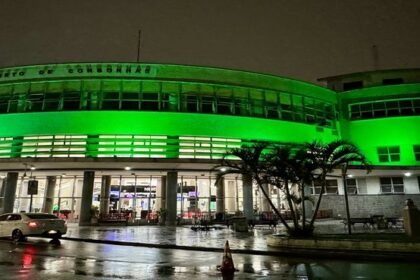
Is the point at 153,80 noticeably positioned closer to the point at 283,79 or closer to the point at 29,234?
the point at 283,79

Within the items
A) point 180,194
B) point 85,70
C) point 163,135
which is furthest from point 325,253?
point 85,70

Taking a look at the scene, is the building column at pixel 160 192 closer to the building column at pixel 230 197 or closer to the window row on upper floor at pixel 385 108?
the building column at pixel 230 197

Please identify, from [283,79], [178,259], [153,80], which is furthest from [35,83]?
[178,259]

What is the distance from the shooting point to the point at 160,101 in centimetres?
2953

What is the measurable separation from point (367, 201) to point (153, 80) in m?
22.0

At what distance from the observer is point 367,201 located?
32250 millimetres

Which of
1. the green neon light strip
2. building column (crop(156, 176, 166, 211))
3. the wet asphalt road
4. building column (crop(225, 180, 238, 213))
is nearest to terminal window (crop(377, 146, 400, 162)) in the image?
the green neon light strip

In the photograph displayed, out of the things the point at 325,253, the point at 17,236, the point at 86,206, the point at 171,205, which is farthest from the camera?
the point at 171,205

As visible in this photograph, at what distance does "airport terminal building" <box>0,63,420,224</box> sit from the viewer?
27.9 meters

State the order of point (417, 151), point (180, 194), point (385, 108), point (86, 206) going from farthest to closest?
point (385, 108)
point (417, 151)
point (180, 194)
point (86, 206)

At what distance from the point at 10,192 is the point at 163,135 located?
12.9 meters

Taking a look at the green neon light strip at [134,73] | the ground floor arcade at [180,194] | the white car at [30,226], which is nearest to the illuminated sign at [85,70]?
the green neon light strip at [134,73]

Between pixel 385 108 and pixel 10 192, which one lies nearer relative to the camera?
pixel 10 192

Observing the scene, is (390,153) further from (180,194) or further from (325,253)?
(325,253)
